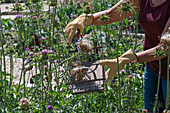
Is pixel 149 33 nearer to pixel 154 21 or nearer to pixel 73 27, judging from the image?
pixel 154 21

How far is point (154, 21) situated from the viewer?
83.0 inches

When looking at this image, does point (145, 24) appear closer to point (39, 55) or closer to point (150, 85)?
point (150, 85)

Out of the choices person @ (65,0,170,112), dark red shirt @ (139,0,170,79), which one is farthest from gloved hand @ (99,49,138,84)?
dark red shirt @ (139,0,170,79)

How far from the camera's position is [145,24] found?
2197 millimetres

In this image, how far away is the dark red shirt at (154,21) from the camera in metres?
2.06

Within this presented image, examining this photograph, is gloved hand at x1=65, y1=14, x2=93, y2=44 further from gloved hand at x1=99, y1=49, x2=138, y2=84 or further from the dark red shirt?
the dark red shirt

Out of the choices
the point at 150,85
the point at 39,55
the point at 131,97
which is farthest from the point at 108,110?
the point at 39,55

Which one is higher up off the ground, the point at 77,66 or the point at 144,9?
the point at 144,9

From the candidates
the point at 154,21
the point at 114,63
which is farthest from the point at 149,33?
the point at 114,63

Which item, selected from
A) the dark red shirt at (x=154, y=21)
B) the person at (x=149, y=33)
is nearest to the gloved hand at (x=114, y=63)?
the person at (x=149, y=33)

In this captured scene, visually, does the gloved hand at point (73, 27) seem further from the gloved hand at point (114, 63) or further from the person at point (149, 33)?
the gloved hand at point (114, 63)

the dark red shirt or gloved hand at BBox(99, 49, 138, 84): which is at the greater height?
the dark red shirt

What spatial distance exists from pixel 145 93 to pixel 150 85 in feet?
0.36

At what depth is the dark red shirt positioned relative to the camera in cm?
206
